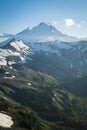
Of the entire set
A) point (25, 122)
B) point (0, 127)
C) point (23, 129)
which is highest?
point (0, 127)

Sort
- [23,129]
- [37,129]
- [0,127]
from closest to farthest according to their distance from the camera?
[0,127] < [23,129] < [37,129]

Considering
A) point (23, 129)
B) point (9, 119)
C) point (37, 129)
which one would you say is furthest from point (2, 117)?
point (37, 129)

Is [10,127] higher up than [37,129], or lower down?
higher up

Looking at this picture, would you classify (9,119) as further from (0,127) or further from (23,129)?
(0,127)

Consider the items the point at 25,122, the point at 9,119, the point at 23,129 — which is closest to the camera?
the point at 23,129

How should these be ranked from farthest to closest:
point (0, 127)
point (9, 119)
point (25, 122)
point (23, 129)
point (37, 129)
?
point (37, 129) → point (25, 122) → point (9, 119) → point (23, 129) → point (0, 127)

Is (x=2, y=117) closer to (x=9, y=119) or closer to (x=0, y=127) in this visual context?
(x=9, y=119)

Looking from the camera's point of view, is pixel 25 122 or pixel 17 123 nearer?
pixel 17 123

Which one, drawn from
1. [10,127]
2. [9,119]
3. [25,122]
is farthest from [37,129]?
[10,127]

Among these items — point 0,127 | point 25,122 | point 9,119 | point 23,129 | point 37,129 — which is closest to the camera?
point 0,127
